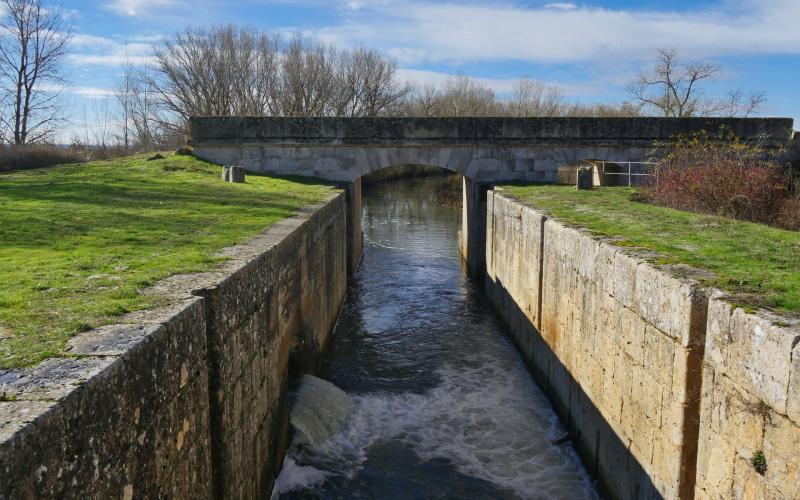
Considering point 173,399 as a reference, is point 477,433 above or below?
below

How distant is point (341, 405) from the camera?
836 centimetres

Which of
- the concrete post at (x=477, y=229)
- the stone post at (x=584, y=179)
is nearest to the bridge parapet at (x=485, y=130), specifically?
the concrete post at (x=477, y=229)

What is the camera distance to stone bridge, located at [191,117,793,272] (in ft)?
54.5

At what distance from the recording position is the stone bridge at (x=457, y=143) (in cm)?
1662

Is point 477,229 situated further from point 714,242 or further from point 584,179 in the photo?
point 714,242

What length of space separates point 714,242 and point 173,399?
5.55 meters

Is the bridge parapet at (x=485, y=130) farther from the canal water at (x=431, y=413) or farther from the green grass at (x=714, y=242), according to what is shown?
the green grass at (x=714, y=242)

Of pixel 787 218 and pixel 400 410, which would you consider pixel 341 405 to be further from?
pixel 787 218

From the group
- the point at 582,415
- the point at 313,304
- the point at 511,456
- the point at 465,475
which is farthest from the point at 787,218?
the point at 313,304

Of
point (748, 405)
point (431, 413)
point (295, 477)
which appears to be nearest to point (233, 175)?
point (431, 413)

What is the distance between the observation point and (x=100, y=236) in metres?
6.66

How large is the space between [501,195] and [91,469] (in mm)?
11786

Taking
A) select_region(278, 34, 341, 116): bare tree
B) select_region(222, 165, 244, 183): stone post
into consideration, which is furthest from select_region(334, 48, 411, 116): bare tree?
select_region(222, 165, 244, 183): stone post

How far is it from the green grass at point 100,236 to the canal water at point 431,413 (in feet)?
8.37
